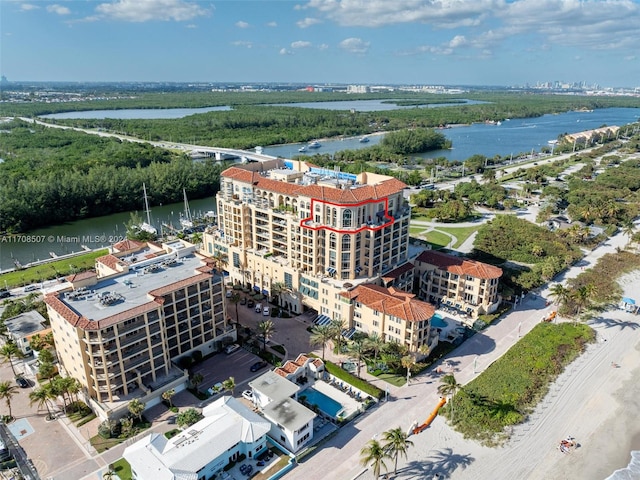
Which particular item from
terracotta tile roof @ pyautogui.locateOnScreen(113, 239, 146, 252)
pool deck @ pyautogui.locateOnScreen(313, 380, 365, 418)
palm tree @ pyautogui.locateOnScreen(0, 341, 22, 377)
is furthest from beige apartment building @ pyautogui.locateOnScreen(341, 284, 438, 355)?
palm tree @ pyautogui.locateOnScreen(0, 341, 22, 377)

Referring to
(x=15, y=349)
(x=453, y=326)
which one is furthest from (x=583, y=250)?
(x=15, y=349)

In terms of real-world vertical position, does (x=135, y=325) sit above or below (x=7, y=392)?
above

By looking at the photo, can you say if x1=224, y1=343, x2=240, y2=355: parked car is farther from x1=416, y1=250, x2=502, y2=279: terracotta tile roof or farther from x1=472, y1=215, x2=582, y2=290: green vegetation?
x1=472, y1=215, x2=582, y2=290: green vegetation

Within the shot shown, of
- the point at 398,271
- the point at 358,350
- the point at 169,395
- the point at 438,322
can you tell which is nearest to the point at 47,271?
the point at 169,395

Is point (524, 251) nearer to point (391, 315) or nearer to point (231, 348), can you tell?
point (391, 315)

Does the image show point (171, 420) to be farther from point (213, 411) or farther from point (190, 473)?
point (190, 473)

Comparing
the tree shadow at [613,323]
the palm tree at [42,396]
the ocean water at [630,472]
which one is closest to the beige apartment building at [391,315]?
the ocean water at [630,472]
